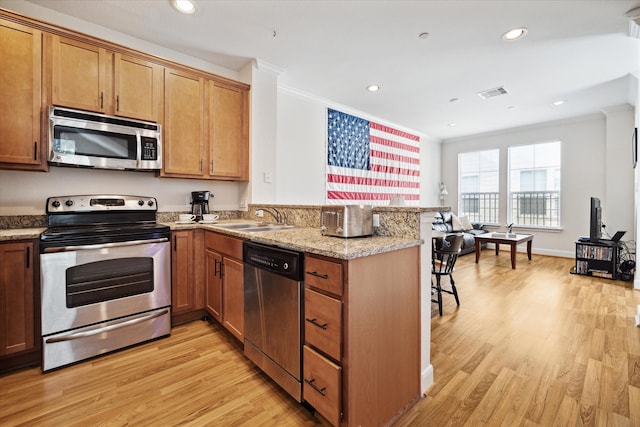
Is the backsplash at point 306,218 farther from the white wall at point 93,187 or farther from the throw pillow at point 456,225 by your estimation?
the throw pillow at point 456,225

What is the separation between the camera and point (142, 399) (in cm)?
167

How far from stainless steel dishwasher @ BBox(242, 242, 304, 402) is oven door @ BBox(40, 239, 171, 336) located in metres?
0.95

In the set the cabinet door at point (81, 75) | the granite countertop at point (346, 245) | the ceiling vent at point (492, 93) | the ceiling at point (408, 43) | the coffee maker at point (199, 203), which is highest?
the ceiling vent at point (492, 93)

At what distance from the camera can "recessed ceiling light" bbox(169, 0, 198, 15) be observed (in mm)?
2291

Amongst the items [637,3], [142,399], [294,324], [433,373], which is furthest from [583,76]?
[142,399]

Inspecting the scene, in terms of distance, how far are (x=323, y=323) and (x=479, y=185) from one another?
276 inches

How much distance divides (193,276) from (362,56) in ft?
9.65

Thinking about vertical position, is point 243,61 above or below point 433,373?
above

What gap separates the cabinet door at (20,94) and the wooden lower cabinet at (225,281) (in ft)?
4.74

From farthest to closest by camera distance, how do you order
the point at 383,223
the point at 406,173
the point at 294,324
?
the point at 406,173 < the point at 383,223 < the point at 294,324

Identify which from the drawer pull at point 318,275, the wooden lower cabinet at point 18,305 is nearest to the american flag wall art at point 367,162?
the drawer pull at point 318,275

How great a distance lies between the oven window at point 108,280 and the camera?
2.04m

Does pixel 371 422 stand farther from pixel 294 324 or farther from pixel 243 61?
pixel 243 61

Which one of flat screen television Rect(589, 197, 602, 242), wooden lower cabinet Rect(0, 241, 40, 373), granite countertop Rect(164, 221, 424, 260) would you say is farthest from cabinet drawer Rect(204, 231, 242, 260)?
flat screen television Rect(589, 197, 602, 242)
